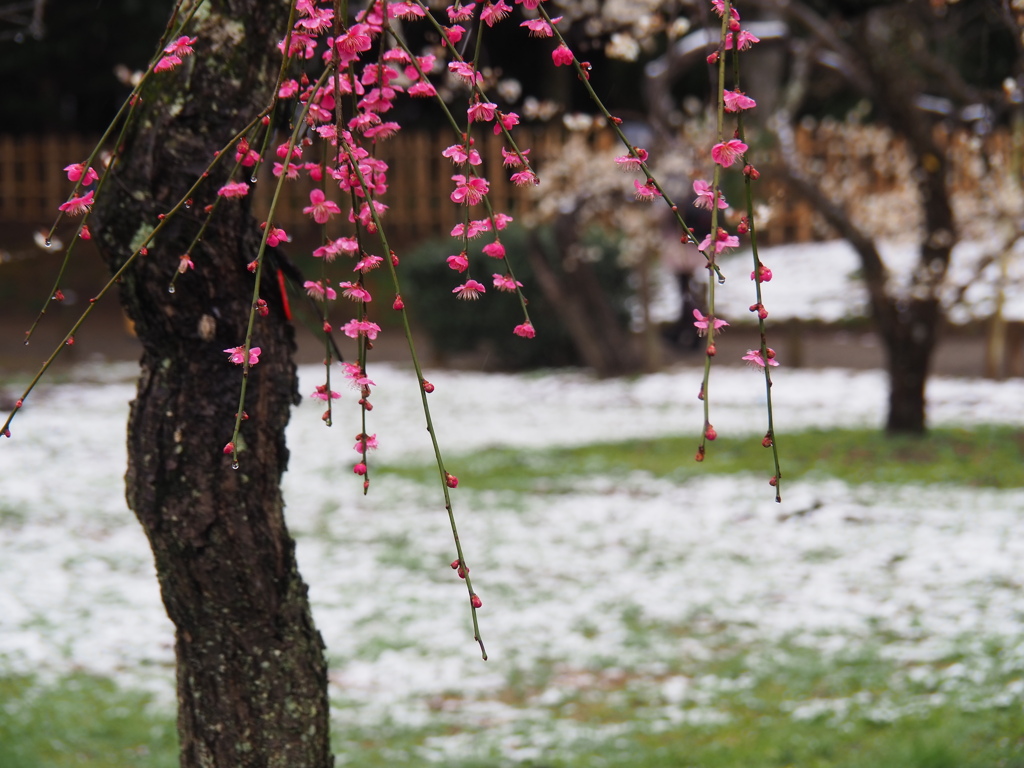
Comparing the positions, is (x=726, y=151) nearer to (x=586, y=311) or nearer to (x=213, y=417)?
(x=213, y=417)

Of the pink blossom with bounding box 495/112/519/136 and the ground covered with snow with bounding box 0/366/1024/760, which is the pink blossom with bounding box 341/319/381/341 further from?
the ground covered with snow with bounding box 0/366/1024/760

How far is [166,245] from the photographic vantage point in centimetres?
214

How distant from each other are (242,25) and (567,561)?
3888 mm

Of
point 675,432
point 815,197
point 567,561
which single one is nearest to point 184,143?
point 567,561

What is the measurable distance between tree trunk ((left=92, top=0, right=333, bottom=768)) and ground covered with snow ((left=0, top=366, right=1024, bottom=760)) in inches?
51.0

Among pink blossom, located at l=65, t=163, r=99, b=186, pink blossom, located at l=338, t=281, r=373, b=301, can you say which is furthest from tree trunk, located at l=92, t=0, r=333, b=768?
pink blossom, located at l=338, t=281, r=373, b=301

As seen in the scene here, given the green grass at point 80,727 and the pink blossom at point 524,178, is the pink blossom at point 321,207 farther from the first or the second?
the green grass at point 80,727

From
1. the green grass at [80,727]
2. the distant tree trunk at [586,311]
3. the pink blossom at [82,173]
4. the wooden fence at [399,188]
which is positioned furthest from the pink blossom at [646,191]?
the wooden fence at [399,188]

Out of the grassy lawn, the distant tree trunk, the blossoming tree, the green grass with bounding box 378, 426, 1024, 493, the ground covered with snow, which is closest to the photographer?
the blossoming tree

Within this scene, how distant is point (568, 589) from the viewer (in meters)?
5.17

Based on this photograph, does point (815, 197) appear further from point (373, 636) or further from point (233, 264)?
point (233, 264)

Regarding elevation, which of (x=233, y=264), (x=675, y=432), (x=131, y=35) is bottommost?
(x=675, y=432)

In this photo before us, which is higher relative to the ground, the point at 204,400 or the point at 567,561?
the point at 204,400

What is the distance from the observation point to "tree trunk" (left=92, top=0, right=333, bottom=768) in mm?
2150
